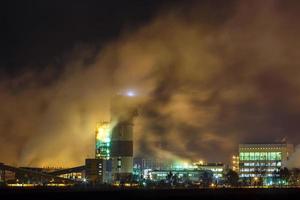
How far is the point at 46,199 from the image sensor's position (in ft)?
334

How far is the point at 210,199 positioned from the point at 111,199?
17.7 metres

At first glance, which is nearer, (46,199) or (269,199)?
(46,199)

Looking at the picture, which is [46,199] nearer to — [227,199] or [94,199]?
[94,199]

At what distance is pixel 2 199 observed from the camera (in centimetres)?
9738

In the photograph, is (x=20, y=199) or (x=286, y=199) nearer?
(x=20, y=199)

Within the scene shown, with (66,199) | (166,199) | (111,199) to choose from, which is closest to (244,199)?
(166,199)

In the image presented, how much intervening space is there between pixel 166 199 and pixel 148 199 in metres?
3.03

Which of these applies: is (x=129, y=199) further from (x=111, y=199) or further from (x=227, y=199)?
(x=227, y=199)

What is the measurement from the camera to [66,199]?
104 m

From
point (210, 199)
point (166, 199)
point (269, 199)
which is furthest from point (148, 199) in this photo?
point (269, 199)

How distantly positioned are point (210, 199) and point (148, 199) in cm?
1112

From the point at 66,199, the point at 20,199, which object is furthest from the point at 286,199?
the point at 20,199

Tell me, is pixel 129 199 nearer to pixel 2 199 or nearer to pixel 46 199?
pixel 46 199

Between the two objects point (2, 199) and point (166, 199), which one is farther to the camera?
point (166, 199)
